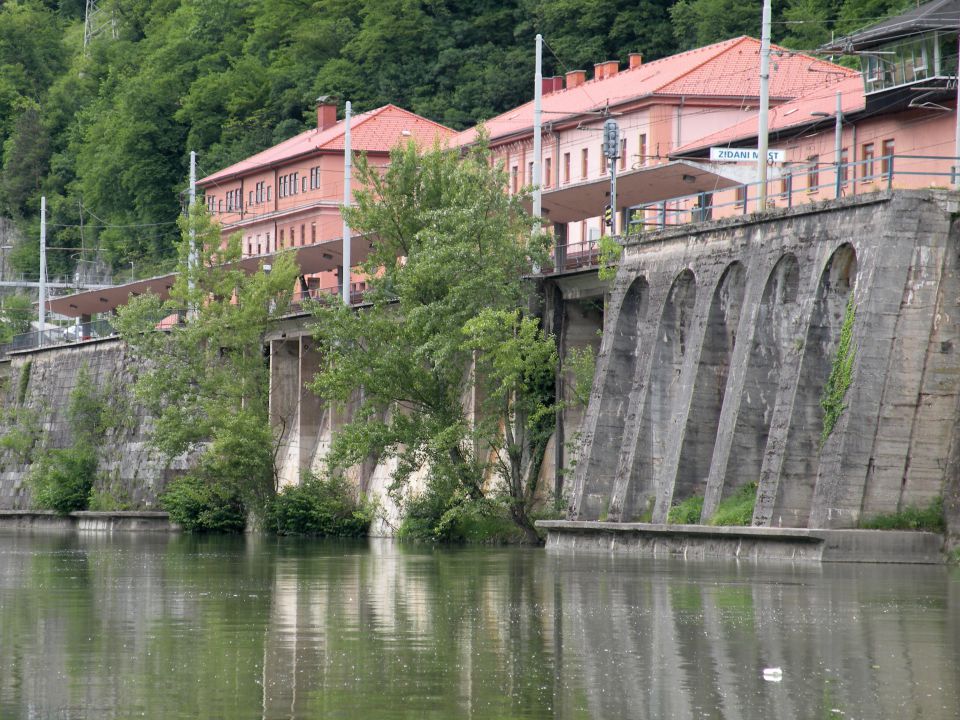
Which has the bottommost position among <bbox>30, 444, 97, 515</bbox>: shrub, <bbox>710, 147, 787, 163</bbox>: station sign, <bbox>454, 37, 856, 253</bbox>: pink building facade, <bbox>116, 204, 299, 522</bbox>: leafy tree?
<bbox>30, 444, 97, 515</bbox>: shrub

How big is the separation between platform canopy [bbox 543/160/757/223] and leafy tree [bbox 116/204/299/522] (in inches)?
380

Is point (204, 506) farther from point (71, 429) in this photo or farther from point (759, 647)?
point (759, 647)

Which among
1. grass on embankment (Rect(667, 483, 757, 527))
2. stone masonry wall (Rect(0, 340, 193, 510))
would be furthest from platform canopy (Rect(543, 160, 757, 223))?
stone masonry wall (Rect(0, 340, 193, 510))

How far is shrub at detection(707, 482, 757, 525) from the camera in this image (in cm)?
4091

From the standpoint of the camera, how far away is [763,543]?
38.7 metres

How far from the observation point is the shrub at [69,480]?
81.3 m

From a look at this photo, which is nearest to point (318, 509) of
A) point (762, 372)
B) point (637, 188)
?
point (637, 188)

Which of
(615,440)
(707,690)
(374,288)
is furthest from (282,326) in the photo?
(707,690)

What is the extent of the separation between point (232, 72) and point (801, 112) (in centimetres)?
8236

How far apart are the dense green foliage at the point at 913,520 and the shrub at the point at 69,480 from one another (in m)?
49.6

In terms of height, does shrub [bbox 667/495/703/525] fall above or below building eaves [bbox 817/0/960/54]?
below

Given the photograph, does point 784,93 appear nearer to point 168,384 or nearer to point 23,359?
point 168,384

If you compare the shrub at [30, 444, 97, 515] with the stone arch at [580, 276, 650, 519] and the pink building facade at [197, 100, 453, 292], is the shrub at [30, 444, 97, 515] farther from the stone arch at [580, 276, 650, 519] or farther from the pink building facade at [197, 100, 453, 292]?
the stone arch at [580, 276, 650, 519]

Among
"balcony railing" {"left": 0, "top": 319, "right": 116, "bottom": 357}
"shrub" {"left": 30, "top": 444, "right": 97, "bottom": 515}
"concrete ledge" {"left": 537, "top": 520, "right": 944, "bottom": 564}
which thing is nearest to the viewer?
"concrete ledge" {"left": 537, "top": 520, "right": 944, "bottom": 564}
